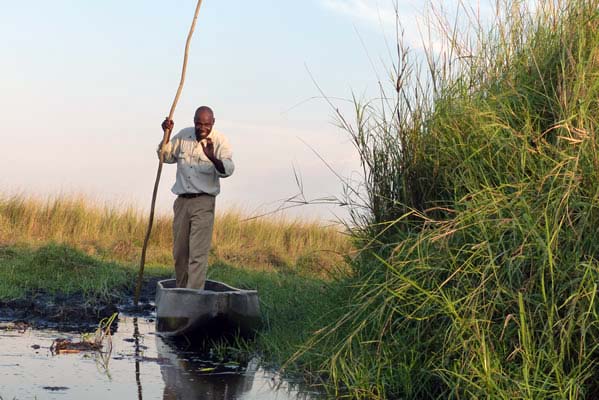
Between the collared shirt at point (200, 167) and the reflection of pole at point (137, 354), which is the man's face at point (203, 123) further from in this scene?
the reflection of pole at point (137, 354)

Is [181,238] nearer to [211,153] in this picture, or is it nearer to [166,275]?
[211,153]

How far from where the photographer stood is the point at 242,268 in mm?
16234

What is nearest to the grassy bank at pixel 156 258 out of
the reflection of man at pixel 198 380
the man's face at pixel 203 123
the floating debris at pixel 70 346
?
the reflection of man at pixel 198 380

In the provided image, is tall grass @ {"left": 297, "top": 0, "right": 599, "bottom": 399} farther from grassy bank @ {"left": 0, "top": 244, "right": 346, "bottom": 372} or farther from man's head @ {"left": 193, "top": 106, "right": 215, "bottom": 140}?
man's head @ {"left": 193, "top": 106, "right": 215, "bottom": 140}

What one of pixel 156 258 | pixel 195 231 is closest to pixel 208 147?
pixel 195 231

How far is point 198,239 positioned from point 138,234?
10.9 meters

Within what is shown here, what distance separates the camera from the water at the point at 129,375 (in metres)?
6.45

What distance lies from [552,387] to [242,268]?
429 inches

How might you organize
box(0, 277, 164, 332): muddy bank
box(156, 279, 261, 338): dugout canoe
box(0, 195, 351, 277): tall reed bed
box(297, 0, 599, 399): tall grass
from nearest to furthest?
1. box(297, 0, 599, 399): tall grass
2. box(156, 279, 261, 338): dugout canoe
3. box(0, 277, 164, 332): muddy bank
4. box(0, 195, 351, 277): tall reed bed

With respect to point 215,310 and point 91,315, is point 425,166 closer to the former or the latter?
point 215,310

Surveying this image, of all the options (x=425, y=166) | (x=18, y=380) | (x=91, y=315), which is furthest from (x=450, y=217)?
(x=91, y=315)

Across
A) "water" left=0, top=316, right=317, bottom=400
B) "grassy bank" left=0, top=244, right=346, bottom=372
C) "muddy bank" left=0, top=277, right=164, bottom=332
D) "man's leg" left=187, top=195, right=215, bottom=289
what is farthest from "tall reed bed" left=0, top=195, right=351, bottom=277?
"water" left=0, top=316, right=317, bottom=400

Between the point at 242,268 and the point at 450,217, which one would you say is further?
the point at 242,268

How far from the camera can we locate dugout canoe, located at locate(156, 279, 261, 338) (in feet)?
28.3
